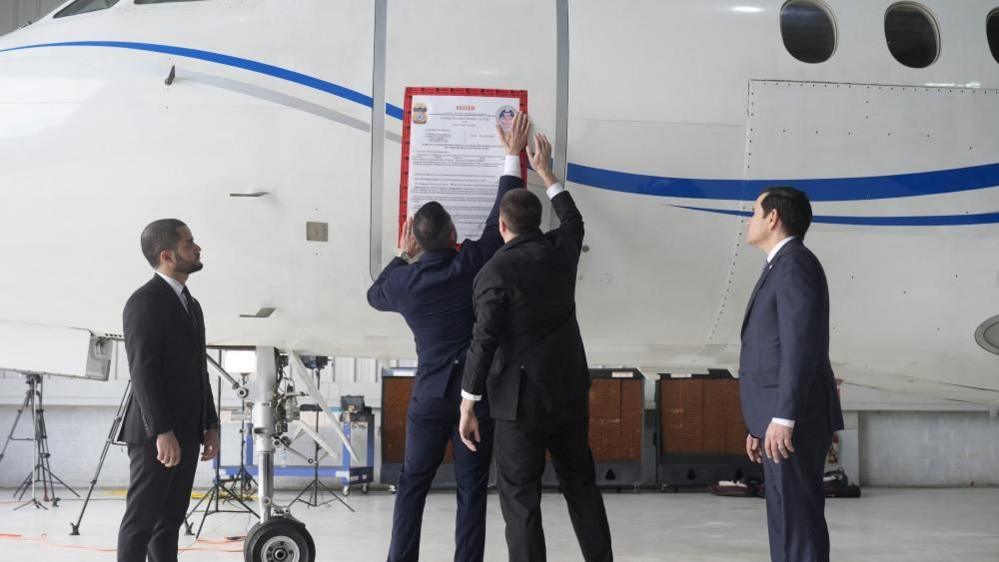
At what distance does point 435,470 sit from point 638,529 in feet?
18.5

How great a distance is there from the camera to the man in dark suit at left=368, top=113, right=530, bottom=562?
4.79 metres

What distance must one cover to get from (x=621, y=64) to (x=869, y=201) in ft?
4.65

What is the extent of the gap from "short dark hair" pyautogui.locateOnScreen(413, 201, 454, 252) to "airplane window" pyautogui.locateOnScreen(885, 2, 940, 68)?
8.12ft

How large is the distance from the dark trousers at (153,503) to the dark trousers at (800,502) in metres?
2.42

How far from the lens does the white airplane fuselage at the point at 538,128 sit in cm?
483

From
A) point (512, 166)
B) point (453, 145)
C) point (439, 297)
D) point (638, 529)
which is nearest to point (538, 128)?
point (512, 166)

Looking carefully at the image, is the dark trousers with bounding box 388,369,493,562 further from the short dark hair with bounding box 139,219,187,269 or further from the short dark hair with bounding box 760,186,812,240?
the short dark hair with bounding box 760,186,812,240

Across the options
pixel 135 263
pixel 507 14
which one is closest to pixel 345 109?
pixel 507 14

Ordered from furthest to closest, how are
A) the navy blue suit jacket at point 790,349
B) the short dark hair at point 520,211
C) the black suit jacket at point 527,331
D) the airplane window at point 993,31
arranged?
the airplane window at point 993,31 < the short dark hair at point 520,211 < the black suit jacket at point 527,331 < the navy blue suit jacket at point 790,349

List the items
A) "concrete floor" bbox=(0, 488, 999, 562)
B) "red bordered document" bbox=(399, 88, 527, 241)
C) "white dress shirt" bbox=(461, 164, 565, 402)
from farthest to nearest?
"concrete floor" bbox=(0, 488, 999, 562)
"red bordered document" bbox=(399, 88, 527, 241)
"white dress shirt" bbox=(461, 164, 565, 402)

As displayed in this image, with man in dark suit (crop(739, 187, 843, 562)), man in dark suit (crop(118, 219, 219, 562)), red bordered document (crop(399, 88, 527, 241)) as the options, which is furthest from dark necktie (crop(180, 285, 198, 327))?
man in dark suit (crop(739, 187, 843, 562))

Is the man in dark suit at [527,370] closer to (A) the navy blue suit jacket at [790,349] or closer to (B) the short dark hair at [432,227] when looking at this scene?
(B) the short dark hair at [432,227]

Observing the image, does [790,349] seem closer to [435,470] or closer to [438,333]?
[438,333]

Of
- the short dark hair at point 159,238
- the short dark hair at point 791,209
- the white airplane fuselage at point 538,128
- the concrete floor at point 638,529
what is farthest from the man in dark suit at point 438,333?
the concrete floor at point 638,529
